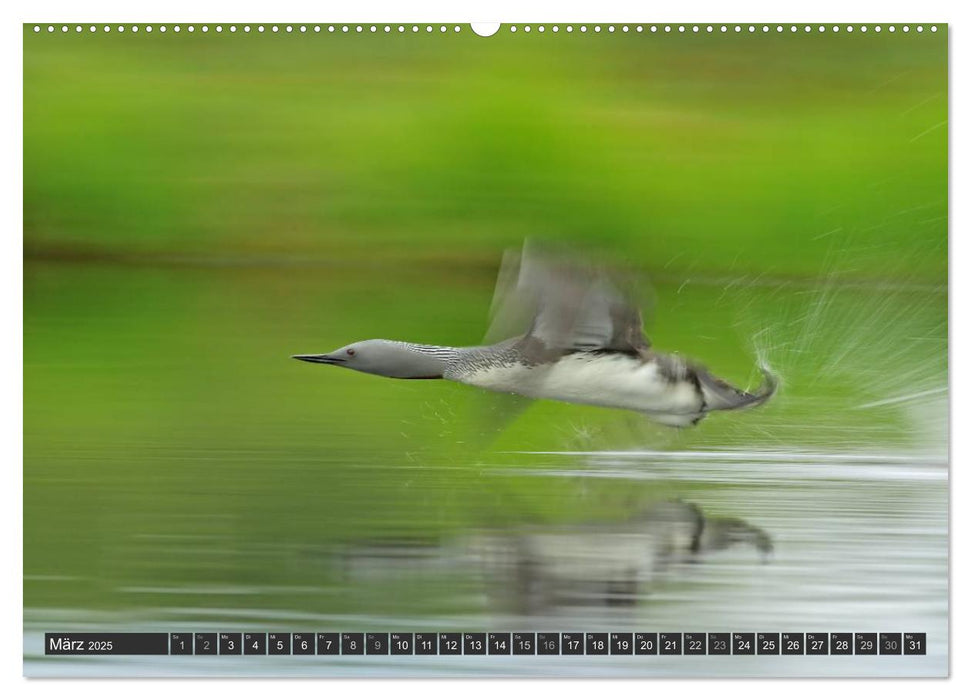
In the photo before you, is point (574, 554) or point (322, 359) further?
point (322, 359)

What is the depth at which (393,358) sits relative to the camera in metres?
3.74

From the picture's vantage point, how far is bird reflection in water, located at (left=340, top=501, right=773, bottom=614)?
3404mm

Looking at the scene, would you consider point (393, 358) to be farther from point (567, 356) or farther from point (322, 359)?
point (567, 356)

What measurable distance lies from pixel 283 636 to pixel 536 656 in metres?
0.60

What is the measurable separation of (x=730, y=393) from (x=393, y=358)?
886 millimetres

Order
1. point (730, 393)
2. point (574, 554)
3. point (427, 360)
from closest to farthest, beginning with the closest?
point (574, 554) < point (730, 393) < point (427, 360)

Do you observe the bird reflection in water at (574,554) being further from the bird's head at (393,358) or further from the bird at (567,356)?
the bird's head at (393,358)

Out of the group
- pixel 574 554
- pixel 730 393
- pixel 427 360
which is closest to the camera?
pixel 574 554

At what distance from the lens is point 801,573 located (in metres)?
3.45

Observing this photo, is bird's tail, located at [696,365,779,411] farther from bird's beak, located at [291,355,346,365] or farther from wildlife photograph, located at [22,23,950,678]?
bird's beak, located at [291,355,346,365]

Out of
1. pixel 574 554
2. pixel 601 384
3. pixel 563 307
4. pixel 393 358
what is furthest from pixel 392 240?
pixel 574 554

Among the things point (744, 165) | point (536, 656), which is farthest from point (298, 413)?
point (744, 165)

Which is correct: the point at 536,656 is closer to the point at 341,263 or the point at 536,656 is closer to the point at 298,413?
the point at 298,413

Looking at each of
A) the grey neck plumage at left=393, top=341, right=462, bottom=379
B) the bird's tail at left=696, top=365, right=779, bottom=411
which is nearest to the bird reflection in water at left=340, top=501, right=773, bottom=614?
the bird's tail at left=696, top=365, right=779, bottom=411
